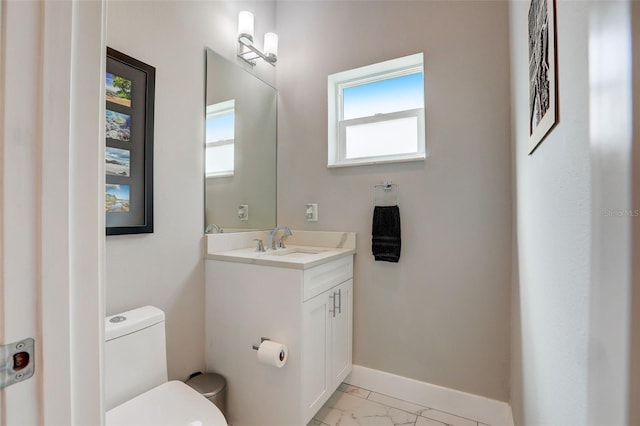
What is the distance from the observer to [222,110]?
1.83 m

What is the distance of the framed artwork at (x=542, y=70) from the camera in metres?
0.64

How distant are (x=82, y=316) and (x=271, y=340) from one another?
1162 mm

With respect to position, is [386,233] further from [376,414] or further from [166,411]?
[166,411]

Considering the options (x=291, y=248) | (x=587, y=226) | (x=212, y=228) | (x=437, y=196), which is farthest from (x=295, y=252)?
(x=587, y=226)

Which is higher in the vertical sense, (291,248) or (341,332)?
(291,248)

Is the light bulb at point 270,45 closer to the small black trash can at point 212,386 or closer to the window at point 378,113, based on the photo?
the window at point 378,113

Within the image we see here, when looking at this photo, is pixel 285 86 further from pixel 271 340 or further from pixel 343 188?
pixel 271 340

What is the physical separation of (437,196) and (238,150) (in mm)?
1323

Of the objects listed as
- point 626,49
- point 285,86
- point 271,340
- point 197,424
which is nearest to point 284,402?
point 271,340

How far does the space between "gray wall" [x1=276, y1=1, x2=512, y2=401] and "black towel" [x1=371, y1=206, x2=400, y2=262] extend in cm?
7

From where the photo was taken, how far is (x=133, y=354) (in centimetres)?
121

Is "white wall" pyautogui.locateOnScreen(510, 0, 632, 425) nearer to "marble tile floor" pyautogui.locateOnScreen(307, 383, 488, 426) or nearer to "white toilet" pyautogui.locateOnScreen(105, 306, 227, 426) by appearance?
"marble tile floor" pyautogui.locateOnScreen(307, 383, 488, 426)

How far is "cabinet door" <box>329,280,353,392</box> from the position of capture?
1.72 metres

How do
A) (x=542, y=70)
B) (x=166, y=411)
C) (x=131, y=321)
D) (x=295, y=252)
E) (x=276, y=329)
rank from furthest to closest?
1. (x=295, y=252)
2. (x=276, y=329)
3. (x=131, y=321)
4. (x=166, y=411)
5. (x=542, y=70)
